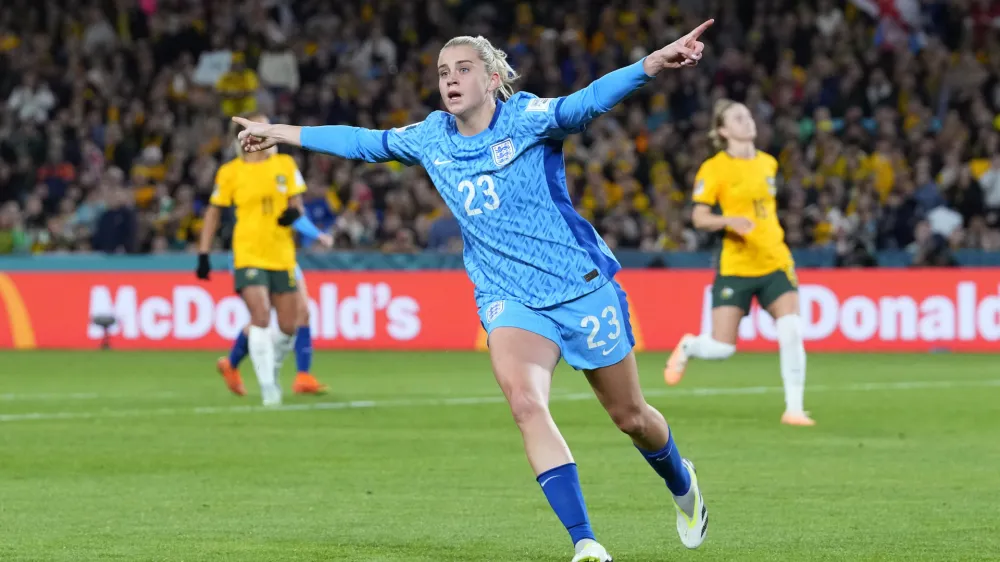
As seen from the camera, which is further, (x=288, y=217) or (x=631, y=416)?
(x=288, y=217)

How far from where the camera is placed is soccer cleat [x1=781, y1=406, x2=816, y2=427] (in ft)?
43.7

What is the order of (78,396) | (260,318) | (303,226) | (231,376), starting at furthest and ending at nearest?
(78,396)
(231,376)
(303,226)
(260,318)

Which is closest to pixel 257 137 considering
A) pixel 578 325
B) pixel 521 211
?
pixel 521 211

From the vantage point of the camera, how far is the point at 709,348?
44.4 feet

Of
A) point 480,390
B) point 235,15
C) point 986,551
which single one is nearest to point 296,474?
point 986,551

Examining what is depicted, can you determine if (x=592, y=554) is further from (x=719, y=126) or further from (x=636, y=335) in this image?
(x=636, y=335)

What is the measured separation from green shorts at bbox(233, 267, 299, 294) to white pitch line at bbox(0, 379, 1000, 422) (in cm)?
102

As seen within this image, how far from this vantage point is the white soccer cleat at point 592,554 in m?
6.32

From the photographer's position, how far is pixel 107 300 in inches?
957

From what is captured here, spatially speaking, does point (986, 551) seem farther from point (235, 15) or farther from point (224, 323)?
point (235, 15)

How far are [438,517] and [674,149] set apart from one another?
19.4 m

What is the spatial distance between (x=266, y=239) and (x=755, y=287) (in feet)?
14.3

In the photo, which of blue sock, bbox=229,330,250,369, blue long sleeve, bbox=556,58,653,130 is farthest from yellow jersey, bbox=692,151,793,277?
blue long sleeve, bbox=556,58,653,130

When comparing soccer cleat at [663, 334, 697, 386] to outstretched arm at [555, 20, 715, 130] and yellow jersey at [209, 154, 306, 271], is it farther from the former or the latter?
outstretched arm at [555, 20, 715, 130]
